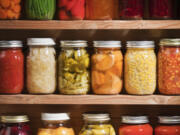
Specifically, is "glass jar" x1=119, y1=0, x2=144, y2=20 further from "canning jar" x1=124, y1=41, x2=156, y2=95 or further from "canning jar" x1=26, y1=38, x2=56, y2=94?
"canning jar" x1=26, y1=38, x2=56, y2=94

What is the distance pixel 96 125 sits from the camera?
1.40 metres

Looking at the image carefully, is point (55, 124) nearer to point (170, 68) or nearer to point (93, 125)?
point (93, 125)

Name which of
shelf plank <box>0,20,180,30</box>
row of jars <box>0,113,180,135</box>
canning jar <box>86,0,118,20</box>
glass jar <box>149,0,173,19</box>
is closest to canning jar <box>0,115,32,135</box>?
row of jars <box>0,113,180,135</box>

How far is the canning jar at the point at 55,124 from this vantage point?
137 cm

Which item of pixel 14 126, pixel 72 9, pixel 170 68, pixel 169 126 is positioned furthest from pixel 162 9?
pixel 14 126

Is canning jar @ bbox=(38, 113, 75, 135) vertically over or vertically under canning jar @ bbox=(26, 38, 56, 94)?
under

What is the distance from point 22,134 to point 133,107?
51 centimetres

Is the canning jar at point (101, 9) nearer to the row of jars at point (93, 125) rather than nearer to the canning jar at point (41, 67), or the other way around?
the canning jar at point (41, 67)

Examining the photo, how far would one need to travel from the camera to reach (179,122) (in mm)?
1392

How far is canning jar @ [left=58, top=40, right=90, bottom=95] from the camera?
1377mm

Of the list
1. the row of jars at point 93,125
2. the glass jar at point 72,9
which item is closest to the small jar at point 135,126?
the row of jars at point 93,125

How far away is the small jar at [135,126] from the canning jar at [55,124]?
8.4 inches

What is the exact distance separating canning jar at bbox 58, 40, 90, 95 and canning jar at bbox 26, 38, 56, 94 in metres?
0.04

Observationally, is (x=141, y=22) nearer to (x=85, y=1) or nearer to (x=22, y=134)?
(x=85, y=1)
